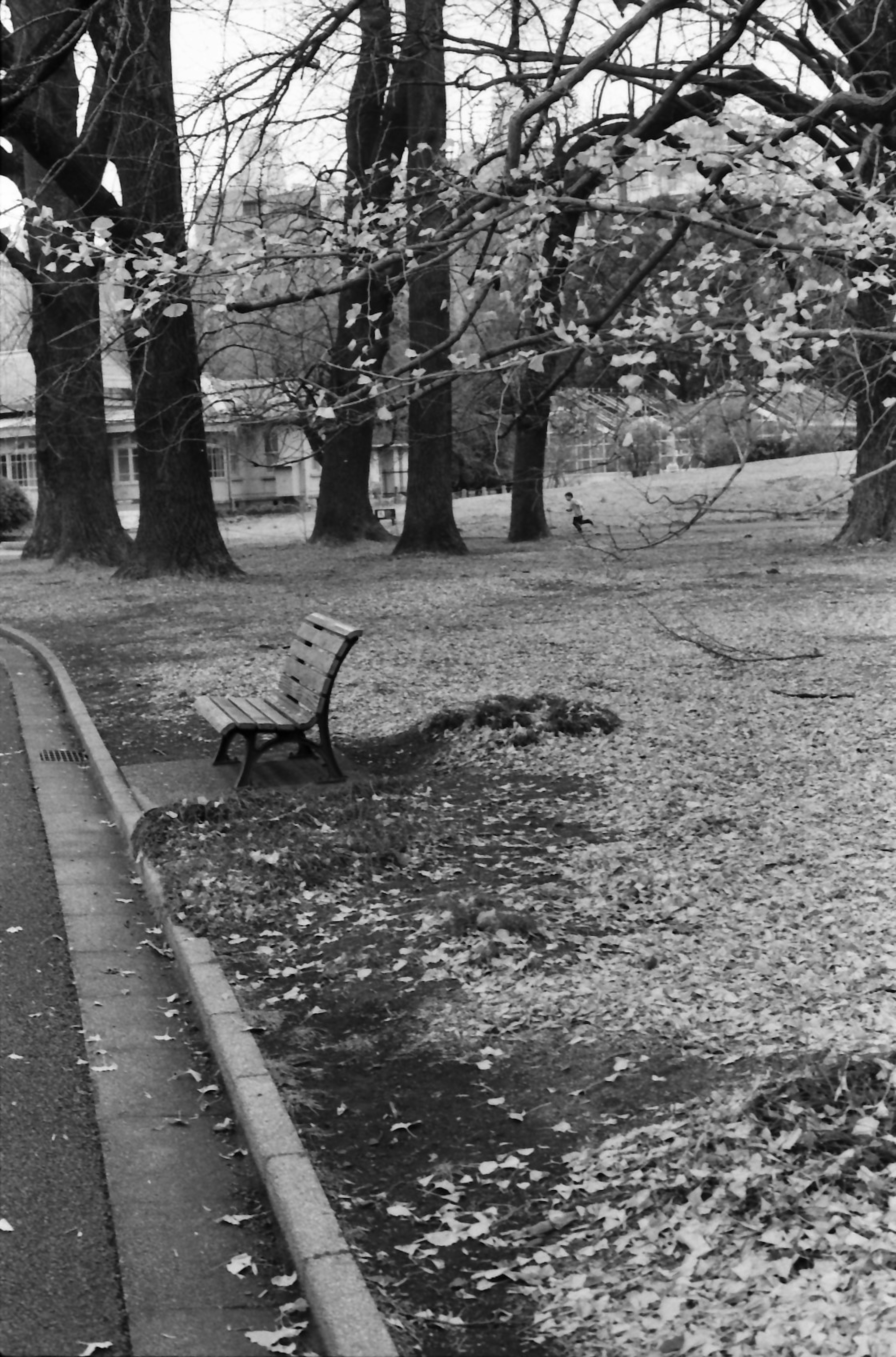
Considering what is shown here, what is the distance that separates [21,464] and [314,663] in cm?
5536

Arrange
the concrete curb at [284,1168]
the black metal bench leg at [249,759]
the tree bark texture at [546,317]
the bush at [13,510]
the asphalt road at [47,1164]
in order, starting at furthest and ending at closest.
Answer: the bush at [13,510]
the tree bark texture at [546,317]
the black metal bench leg at [249,759]
the asphalt road at [47,1164]
the concrete curb at [284,1168]

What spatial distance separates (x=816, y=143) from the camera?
548 inches

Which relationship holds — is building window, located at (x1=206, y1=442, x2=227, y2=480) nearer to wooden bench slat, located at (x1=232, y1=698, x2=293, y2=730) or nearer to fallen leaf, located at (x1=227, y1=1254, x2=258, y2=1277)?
wooden bench slat, located at (x1=232, y1=698, x2=293, y2=730)

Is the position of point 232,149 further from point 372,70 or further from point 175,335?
point 175,335

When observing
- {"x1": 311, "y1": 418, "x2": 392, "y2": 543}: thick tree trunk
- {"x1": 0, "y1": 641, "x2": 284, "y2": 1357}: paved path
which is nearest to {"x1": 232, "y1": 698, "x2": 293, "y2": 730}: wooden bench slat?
{"x1": 0, "y1": 641, "x2": 284, "y2": 1357}: paved path

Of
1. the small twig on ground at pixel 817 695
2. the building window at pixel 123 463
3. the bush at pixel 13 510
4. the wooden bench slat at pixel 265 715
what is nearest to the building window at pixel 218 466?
the building window at pixel 123 463

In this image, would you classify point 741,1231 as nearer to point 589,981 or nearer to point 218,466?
point 589,981

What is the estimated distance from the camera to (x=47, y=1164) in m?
4.29

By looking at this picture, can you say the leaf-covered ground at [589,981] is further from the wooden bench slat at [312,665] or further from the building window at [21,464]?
the building window at [21,464]

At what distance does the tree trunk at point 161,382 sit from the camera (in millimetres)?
17109

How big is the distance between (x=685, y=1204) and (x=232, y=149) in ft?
28.2

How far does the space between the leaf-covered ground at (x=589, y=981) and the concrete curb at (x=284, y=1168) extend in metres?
0.09

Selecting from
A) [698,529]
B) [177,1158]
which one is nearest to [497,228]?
[177,1158]

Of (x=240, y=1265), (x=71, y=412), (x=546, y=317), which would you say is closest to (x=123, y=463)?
(x=71, y=412)
